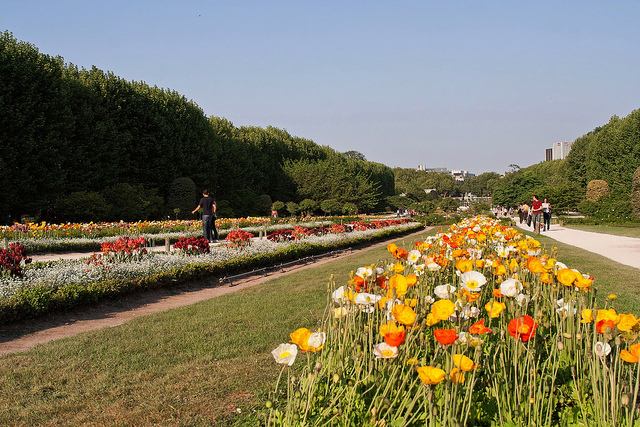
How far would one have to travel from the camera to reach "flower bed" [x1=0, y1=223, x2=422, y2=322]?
23.9 feet

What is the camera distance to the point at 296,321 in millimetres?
6527

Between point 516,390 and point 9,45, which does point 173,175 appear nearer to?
point 9,45

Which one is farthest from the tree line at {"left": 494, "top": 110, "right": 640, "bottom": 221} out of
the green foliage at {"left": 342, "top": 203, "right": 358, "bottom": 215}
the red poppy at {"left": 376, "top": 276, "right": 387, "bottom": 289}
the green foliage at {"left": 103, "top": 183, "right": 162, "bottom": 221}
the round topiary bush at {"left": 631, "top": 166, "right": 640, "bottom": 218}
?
the red poppy at {"left": 376, "top": 276, "right": 387, "bottom": 289}

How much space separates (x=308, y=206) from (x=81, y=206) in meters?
25.3

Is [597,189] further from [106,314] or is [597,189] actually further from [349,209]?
[106,314]

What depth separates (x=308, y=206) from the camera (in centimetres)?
4816

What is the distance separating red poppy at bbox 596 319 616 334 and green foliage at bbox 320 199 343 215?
46.3m

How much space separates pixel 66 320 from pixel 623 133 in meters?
46.5

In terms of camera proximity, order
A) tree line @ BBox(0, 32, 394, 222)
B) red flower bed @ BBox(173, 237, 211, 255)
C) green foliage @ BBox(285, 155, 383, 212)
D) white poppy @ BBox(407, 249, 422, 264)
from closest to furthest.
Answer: white poppy @ BBox(407, 249, 422, 264) → red flower bed @ BBox(173, 237, 211, 255) → tree line @ BBox(0, 32, 394, 222) → green foliage @ BBox(285, 155, 383, 212)

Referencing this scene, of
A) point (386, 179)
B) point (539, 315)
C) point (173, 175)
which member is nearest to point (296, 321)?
point (539, 315)

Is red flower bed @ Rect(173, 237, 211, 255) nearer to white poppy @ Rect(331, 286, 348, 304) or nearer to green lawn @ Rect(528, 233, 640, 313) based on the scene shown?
green lawn @ Rect(528, 233, 640, 313)

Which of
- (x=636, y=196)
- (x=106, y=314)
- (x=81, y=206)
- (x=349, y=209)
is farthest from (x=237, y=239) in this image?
(x=349, y=209)

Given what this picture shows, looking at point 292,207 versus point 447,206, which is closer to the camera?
point 292,207

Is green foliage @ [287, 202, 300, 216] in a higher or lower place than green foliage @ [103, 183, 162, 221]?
lower
